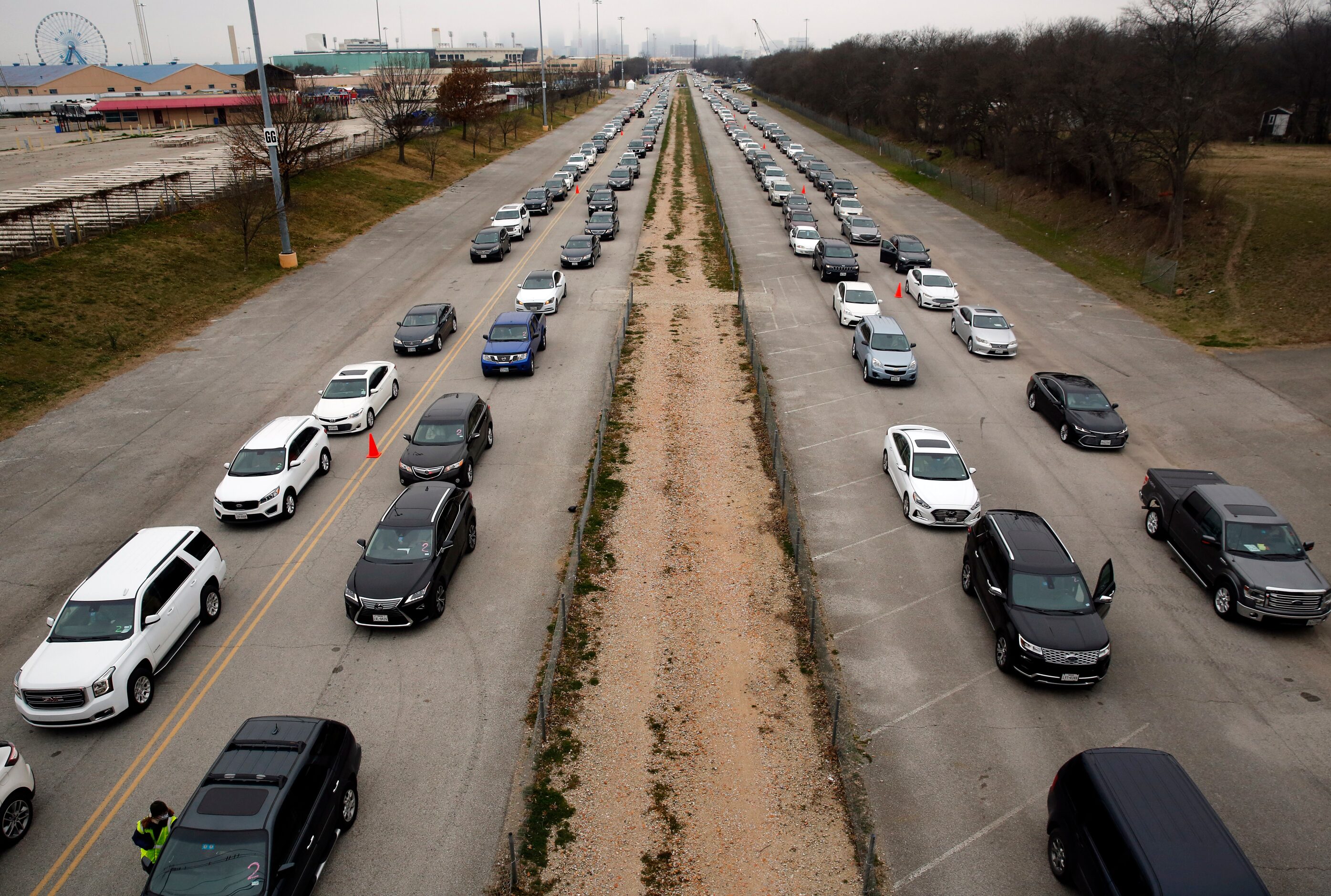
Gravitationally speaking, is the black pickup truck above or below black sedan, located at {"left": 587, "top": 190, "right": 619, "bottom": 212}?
below

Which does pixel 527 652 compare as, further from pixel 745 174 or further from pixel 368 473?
pixel 745 174

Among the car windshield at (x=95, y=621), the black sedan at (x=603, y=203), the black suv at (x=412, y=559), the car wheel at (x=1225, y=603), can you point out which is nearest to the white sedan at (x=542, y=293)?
the black sedan at (x=603, y=203)

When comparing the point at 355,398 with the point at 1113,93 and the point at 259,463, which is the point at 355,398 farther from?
the point at 1113,93

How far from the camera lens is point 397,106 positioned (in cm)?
6028

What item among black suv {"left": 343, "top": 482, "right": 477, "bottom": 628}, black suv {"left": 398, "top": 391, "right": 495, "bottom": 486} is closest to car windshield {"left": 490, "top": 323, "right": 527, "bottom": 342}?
black suv {"left": 398, "top": 391, "right": 495, "bottom": 486}

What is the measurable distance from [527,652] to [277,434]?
893cm

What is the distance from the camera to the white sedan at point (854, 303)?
30.8 m

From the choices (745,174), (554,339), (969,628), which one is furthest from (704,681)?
(745,174)

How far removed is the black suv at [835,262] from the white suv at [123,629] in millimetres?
27937

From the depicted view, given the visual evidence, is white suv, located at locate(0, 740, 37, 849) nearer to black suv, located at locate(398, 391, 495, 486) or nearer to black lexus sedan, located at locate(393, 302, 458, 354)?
black suv, located at locate(398, 391, 495, 486)

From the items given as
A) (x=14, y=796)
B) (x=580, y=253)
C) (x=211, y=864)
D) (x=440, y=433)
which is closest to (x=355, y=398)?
(x=440, y=433)

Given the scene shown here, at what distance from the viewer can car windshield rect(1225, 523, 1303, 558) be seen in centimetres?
1486

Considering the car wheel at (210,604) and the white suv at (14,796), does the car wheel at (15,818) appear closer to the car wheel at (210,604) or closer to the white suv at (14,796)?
the white suv at (14,796)

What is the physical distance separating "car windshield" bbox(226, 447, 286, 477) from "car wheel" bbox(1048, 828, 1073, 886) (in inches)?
625
